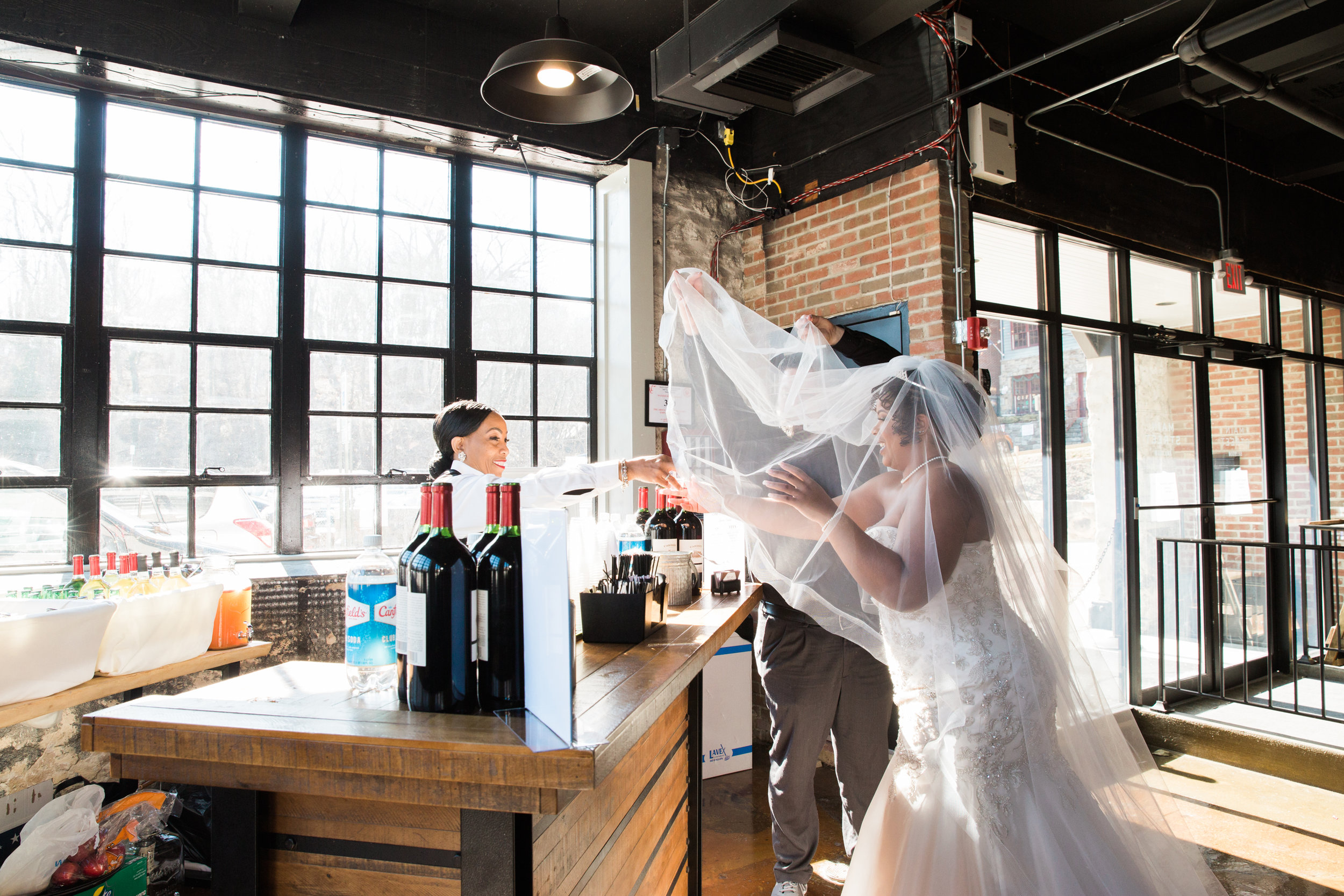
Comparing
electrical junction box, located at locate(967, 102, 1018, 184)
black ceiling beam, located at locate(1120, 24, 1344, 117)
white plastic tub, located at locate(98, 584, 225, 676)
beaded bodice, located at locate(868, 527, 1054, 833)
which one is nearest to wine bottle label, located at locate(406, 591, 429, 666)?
beaded bodice, located at locate(868, 527, 1054, 833)

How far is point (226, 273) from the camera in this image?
11.4 feet

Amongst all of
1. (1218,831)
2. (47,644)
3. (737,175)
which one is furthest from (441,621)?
(737,175)

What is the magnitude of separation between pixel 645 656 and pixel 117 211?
3.19 meters

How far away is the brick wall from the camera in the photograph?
11.4 ft

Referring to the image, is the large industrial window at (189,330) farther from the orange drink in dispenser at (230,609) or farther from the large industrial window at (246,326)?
the orange drink in dispenser at (230,609)

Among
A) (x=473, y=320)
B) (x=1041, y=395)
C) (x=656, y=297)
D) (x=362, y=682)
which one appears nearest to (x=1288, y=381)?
(x=1041, y=395)

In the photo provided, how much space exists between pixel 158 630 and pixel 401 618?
1.69 m

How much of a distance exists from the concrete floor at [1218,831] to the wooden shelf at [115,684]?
185 centimetres

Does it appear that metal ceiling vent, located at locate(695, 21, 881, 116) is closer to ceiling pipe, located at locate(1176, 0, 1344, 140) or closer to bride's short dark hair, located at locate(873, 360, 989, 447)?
ceiling pipe, located at locate(1176, 0, 1344, 140)

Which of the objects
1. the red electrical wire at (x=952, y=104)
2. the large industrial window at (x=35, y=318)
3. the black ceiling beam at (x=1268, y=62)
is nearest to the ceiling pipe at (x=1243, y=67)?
the black ceiling beam at (x=1268, y=62)

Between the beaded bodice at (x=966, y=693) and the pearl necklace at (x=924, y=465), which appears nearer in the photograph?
the beaded bodice at (x=966, y=693)

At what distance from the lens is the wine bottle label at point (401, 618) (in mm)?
1250

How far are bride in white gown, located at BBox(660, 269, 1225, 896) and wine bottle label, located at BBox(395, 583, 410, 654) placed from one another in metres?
0.99

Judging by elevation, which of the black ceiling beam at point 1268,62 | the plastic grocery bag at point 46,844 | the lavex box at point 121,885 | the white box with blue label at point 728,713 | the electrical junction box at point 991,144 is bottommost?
the white box with blue label at point 728,713
